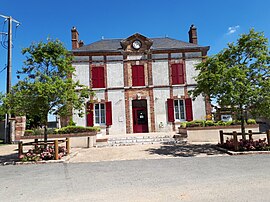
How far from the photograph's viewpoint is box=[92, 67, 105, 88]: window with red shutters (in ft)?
53.7

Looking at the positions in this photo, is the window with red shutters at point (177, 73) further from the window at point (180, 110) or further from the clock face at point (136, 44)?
the clock face at point (136, 44)

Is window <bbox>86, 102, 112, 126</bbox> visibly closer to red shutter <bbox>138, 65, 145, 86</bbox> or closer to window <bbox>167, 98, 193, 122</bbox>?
red shutter <bbox>138, 65, 145, 86</bbox>

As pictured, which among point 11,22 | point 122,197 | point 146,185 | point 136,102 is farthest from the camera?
point 136,102

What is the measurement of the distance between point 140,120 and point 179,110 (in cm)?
296

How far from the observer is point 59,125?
16.8 metres

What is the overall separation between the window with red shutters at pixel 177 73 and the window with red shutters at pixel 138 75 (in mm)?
2304

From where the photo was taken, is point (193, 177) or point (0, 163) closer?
point (193, 177)

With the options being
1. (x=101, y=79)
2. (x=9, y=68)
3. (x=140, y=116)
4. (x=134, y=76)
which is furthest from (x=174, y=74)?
(x=9, y=68)

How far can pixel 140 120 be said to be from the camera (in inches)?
642

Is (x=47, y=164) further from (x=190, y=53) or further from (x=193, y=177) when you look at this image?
(x=190, y=53)

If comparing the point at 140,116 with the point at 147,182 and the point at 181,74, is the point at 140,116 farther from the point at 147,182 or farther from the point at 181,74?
the point at 147,182

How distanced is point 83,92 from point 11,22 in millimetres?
10533

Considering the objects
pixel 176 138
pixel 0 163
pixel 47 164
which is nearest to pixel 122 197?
pixel 47 164

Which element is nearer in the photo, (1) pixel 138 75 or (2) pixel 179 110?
(2) pixel 179 110
